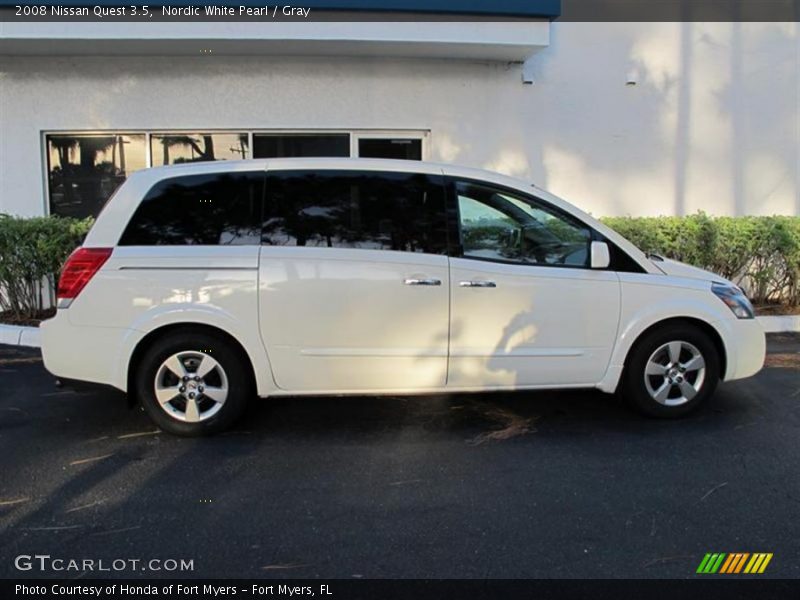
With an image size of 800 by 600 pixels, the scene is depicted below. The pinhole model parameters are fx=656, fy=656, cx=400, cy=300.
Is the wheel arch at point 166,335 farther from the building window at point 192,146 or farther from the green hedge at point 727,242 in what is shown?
the green hedge at point 727,242

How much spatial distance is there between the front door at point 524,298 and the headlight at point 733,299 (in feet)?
2.58

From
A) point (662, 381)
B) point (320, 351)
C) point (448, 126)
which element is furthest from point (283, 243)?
point (448, 126)

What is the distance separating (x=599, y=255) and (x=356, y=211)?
169 centimetres

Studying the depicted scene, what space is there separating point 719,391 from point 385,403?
9.13ft

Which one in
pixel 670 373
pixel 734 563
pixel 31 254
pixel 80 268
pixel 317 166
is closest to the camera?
pixel 734 563

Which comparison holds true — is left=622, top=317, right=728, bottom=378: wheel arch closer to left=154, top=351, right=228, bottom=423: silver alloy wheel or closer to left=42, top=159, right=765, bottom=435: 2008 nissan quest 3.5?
left=42, top=159, right=765, bottom=435: 2008 nissan quest 3.5

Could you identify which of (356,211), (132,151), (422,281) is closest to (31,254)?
(132,151)

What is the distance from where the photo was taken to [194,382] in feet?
14.3

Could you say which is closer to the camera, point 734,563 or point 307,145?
point 734,563

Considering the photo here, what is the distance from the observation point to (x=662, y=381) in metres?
4.67

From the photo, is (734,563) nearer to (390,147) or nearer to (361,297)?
(361,297)

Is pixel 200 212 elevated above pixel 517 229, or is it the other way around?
pixel 200 212

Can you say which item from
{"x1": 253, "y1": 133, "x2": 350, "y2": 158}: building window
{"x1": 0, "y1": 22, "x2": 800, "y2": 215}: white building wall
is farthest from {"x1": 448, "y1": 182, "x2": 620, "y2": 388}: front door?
{"x1": 253, "y1": 133, "x2": 350, "y2": 158}: building window
